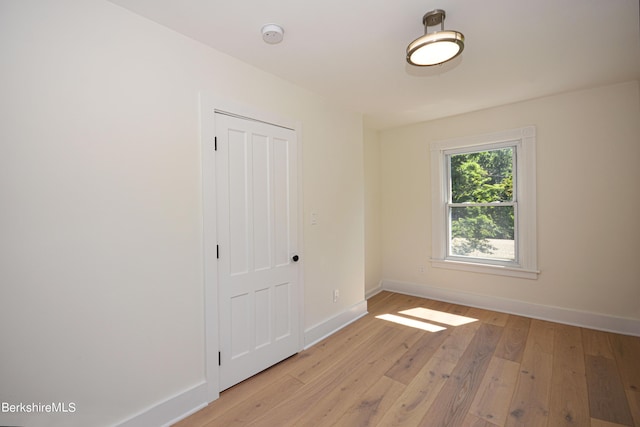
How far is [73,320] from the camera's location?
4.78ft

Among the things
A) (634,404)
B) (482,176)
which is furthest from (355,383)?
(482,176)

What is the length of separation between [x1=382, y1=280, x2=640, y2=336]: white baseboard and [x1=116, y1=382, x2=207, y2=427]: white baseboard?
10.7ft

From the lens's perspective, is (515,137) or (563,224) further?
(515,137)

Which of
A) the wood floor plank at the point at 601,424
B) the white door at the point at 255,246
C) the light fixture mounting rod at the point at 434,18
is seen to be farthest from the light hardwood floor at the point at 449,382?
the light fixture mounting rod at the point at 434,18

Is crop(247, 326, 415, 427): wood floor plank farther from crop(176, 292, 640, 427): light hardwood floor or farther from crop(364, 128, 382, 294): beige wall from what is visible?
crop(364, 128, 382, 294): beige wall

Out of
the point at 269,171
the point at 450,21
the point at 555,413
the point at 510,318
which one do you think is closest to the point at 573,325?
the point at 510,318

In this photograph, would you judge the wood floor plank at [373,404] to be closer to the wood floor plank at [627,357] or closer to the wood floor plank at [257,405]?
the wood floor plank at [257,405]

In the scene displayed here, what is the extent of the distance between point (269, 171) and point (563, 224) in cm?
337

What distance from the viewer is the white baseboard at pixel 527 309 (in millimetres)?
2895

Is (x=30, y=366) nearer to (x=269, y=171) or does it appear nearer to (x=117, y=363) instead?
(x=117, y=363)

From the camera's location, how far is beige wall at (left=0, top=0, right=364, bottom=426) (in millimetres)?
1321

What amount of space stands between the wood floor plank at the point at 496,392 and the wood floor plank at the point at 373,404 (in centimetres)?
53

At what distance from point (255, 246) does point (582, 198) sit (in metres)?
3.56

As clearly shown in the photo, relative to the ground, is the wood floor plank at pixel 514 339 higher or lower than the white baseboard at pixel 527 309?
lower
